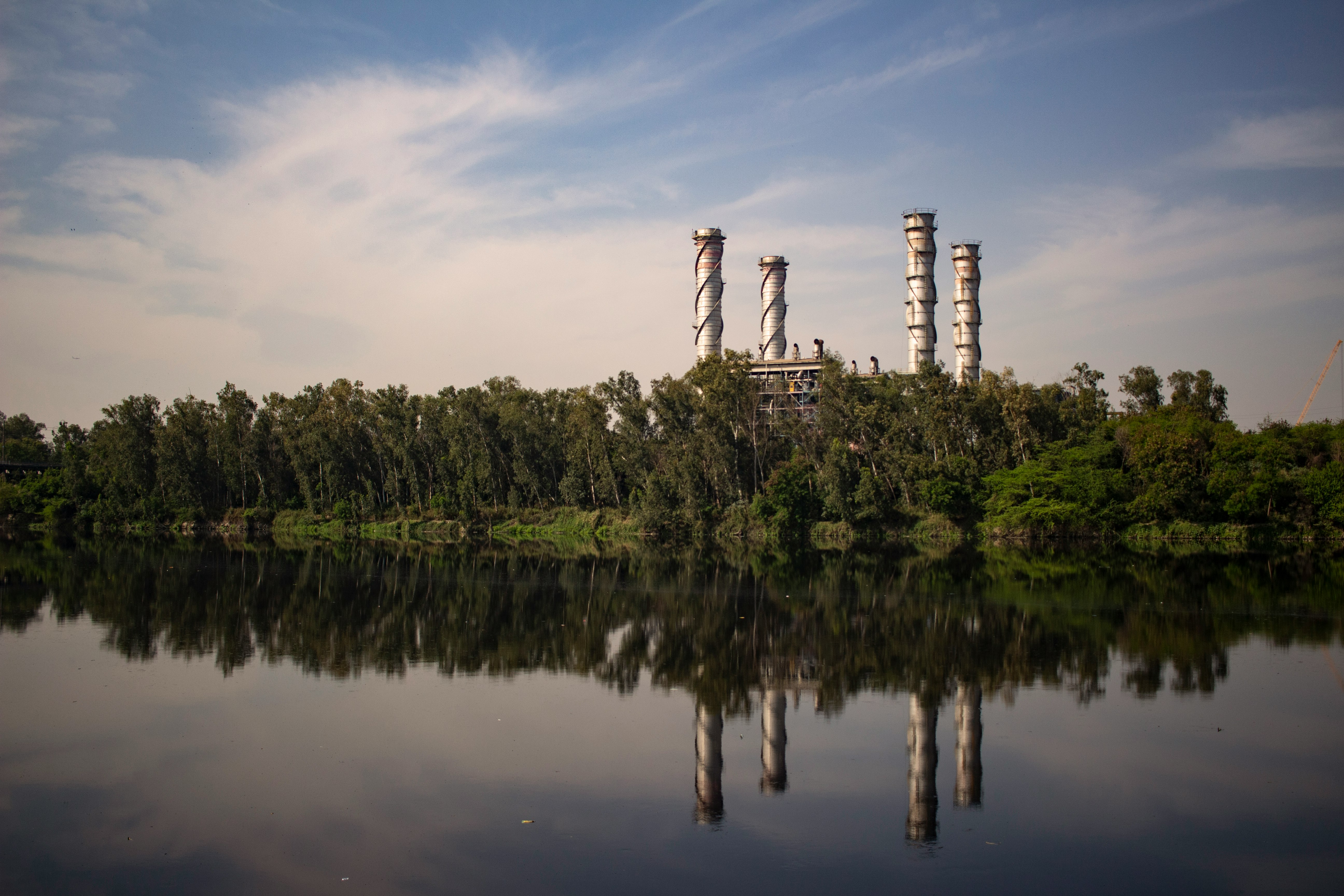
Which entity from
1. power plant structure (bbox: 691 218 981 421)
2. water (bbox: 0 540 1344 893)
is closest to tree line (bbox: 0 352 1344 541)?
power plant structure (bbox: 691 218 981 421)

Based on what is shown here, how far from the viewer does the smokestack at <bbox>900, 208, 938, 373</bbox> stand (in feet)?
237

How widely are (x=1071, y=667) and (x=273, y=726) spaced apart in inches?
495

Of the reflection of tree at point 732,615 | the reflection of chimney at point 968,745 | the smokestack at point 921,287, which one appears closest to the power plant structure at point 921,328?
the smokestack at point 921,287

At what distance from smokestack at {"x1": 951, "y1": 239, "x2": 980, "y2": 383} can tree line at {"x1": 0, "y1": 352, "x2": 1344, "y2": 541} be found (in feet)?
45.8

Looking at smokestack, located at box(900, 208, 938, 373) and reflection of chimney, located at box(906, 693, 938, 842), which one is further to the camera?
smokestack, located at box(900, 208, 938, 373)

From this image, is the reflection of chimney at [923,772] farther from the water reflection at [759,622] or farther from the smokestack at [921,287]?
the smokestack at [921,287]

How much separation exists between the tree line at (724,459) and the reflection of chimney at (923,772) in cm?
3604

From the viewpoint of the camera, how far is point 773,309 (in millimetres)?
78562

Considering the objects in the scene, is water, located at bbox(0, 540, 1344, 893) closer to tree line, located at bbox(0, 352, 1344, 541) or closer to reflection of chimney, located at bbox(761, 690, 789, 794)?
reflection of chimney, located at bbox(761, 690, 789, 794)

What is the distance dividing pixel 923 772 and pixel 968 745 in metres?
1.21

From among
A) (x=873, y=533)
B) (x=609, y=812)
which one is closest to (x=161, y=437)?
(x=873, y=533)

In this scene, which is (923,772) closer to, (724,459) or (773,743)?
(773,743)

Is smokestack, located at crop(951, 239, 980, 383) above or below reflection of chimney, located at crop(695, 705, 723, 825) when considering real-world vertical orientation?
above

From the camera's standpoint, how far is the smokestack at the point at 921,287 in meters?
72.3
